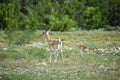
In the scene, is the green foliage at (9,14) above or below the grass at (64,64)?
below

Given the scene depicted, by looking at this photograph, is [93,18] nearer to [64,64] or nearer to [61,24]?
[61,24]

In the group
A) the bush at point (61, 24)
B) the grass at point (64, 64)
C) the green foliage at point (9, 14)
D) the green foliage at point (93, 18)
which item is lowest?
the green foliage at point (93, 18)

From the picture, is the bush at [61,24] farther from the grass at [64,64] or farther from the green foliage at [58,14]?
the grass at [64,64]

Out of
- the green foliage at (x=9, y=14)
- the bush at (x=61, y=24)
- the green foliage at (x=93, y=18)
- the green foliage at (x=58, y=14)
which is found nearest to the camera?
the green foliage at (x=9, y=14)

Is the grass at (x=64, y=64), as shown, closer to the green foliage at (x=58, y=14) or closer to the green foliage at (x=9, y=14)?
the green foliage at (x=9, y=14)

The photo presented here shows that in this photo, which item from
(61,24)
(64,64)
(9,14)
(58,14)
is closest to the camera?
(64,64)

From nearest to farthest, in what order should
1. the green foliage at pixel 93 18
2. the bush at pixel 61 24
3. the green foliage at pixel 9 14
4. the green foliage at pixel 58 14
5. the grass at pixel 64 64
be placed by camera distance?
1. the grass at pixel 64 64
2. the green foliage at pixel 9 14
3. the green foliage at pixel 58 14
4. the bush at pixel 61 24
5. the green foliage at pixel 93 18

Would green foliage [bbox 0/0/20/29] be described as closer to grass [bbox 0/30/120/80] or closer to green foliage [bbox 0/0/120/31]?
green foliage [bbox 0/0/120/31]

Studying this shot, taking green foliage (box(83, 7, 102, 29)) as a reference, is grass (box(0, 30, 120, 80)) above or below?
above

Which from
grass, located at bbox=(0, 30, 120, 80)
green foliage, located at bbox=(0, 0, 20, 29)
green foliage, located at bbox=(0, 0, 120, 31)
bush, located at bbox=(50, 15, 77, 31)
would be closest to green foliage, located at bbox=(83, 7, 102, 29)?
green foliage, located at bbox=(0, 0, 120, 31)

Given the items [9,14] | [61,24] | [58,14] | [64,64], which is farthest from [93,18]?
[64,64]

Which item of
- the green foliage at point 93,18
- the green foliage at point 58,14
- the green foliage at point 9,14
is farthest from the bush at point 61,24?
the green foliage at point 93,18

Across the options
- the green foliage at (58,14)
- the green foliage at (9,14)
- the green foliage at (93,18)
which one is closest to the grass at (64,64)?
the green foliage at (9,14)

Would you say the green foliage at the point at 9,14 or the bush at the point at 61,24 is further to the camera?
the bush at the point at 61,24
